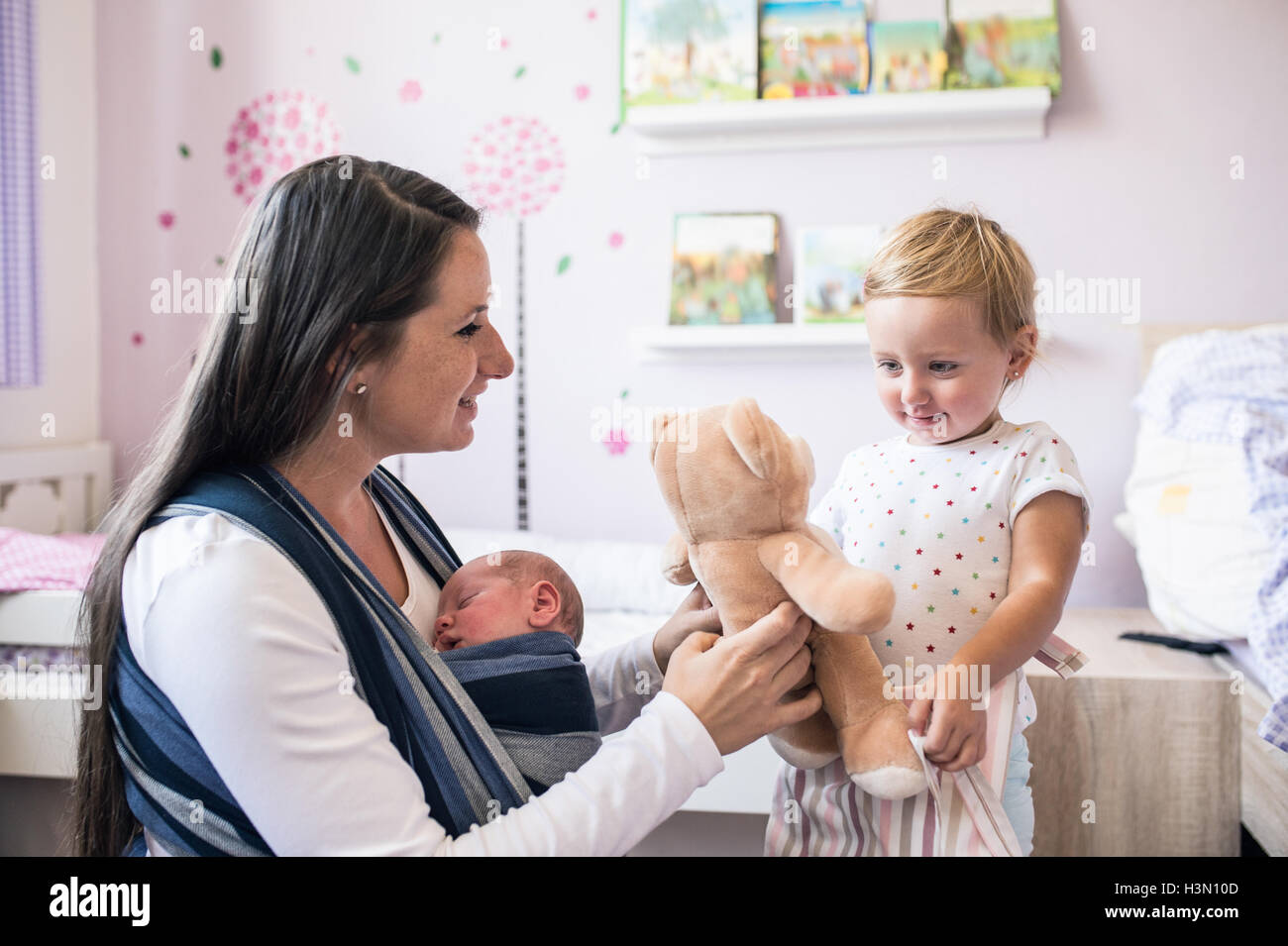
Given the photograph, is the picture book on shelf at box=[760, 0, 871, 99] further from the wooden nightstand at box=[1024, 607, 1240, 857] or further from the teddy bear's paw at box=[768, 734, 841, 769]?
the teddy bear's paw at box=[768, 734, 841, 769]

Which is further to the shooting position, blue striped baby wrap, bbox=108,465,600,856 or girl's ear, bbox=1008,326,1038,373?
girl's ear, bbox=1008,326,1038,373

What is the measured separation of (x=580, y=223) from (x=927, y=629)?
1.81 metres

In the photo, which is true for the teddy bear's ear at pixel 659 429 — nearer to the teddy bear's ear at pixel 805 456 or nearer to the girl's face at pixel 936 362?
the teddy bear's ear at pixel 805 456

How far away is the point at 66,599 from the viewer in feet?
6.48

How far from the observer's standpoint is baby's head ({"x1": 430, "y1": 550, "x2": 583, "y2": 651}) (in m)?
1.03

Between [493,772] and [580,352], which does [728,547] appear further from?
[580,352]

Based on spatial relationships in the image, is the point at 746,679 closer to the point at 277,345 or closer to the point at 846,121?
the point at 277,345

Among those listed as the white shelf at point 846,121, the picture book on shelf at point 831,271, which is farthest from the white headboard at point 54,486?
the picture book on shelf at point 831,271

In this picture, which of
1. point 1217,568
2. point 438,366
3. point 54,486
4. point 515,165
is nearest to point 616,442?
point 515,165

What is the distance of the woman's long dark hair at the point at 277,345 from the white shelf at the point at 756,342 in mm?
1533

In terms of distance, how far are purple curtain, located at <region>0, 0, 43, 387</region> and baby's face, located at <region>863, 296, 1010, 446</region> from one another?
235 centimetres

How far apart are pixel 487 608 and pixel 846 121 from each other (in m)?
1.78

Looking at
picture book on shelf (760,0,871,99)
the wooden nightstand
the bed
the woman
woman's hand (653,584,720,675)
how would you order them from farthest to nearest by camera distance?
1. picture book on shelf (760,0,871,99)
2. the wooden nightstand
3. the bed
4. woman's hand (653,584,720,675)
5. the woman

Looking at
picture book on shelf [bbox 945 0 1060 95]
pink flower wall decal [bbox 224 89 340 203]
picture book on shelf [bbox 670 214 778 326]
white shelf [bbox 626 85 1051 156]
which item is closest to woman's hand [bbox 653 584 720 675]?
picture book on shelf [bbox 670 214 778 326]
